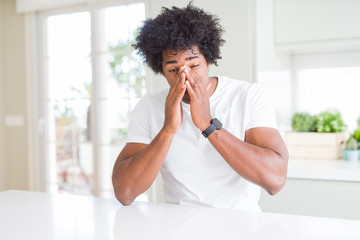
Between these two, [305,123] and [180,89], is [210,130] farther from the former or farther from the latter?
[305,123]

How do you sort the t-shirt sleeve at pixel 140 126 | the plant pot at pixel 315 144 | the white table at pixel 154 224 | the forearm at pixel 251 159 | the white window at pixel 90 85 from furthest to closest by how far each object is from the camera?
1. the white window at pixel 90 85
2. the plant pot at pixel 315 144
3. the t-shirt sleeve at pixel 140 126
4. the forearm at pixel 251 159
5. the white table at pixel 154 224

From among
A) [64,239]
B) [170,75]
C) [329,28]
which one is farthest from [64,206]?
[329,28]

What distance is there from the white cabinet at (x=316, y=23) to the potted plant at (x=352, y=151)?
1.87 ft

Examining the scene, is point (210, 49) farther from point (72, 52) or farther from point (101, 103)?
point (72, 52)

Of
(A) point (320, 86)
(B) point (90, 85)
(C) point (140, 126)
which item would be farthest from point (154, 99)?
(B) point (90, 85)

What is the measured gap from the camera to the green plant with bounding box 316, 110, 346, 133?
7.30 feet

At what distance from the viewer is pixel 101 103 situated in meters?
Result: 3.43

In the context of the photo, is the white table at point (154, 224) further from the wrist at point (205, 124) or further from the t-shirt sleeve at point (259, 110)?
the t-shirt sleeve at point (259, 110)

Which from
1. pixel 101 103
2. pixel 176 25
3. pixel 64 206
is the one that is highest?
pixel 176 25

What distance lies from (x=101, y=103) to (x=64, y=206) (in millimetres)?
2254

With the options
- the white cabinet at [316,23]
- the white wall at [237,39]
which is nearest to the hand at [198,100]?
the white wall at [237,39]

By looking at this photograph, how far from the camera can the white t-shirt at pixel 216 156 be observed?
1.36 meters

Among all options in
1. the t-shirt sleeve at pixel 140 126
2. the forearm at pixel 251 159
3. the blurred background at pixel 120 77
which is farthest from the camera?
the blurred background at pixel 120 77

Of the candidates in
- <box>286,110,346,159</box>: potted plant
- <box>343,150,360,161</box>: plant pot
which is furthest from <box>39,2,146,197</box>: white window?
<box>343,150,360,161</box>: plant pot
